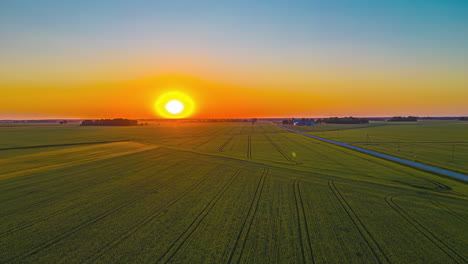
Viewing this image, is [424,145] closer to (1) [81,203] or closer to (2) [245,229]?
(2) [245,229]

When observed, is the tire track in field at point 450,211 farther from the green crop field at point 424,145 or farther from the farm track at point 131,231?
the farm track at point 131,231

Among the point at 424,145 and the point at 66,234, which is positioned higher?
the point at 424,145

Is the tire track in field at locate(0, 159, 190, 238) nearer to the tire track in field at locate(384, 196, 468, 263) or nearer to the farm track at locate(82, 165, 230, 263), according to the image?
the farm track at locate(82, 165, 230, 263)

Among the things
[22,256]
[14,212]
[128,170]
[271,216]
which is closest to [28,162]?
[128,170]

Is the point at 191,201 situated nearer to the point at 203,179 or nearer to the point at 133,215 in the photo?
the point at 133,215

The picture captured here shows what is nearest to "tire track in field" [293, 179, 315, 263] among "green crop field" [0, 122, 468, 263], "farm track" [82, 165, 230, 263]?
"green crop field" [0, 122, 468, 263]

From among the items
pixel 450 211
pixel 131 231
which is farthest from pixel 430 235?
pixel 131 231
